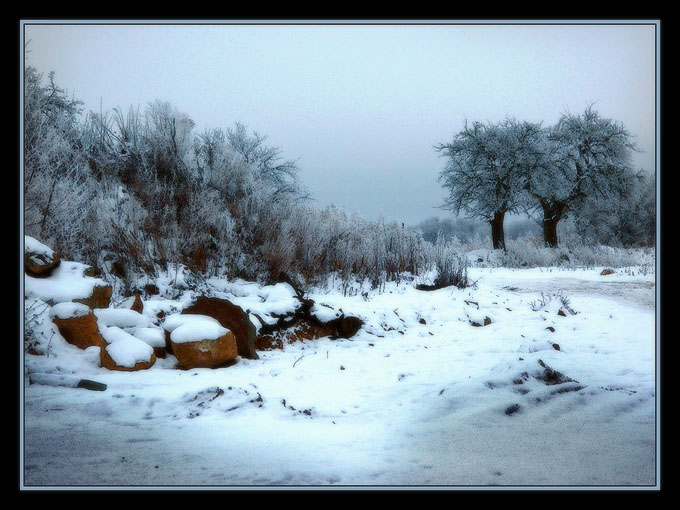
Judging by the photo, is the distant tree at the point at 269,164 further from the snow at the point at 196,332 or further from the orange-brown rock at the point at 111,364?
the orange-brown rock at the point at 111,364

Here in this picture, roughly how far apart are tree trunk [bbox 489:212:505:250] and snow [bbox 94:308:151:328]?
32.6 ft

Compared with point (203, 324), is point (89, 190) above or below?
above

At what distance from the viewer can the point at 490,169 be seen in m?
13.2

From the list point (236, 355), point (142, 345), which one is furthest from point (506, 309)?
point (142, 345)

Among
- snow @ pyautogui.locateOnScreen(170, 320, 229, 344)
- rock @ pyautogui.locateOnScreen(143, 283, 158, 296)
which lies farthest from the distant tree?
snow @ pyautogui.locateOnScreen(170, 320, 229, 344)

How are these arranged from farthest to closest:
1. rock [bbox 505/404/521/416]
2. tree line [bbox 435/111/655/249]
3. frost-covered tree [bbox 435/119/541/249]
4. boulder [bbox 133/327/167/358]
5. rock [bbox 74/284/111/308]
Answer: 1. frost-covered tree [bbox 435/119/541/249]
2. tree line [bbox 435/111/655/249]
3. rock [bbox 74/284/111/308]
4. boulder [bbox 133/327/167/358]
5. rock [bbox 505/404/521/416]

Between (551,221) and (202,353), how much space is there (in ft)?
32.0

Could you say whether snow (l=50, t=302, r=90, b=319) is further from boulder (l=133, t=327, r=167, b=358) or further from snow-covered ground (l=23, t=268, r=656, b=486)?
boulder (l=133, t=327, r=167, b=358)

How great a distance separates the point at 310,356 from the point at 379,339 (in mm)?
891

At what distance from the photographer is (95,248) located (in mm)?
4922

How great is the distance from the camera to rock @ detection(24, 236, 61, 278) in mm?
3232

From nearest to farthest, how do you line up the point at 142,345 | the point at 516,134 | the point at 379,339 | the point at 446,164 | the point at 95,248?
the point at 142,345 < the point at 379,339 < the point at 95,248 < the point at 516,134 < the point at 446,164

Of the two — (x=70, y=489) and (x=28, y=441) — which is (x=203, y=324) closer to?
(x=28, y=441)

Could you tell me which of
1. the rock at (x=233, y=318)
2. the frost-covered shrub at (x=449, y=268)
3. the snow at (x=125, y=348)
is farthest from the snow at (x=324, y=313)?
the frost-covered shrub at (x=449, y=268)
